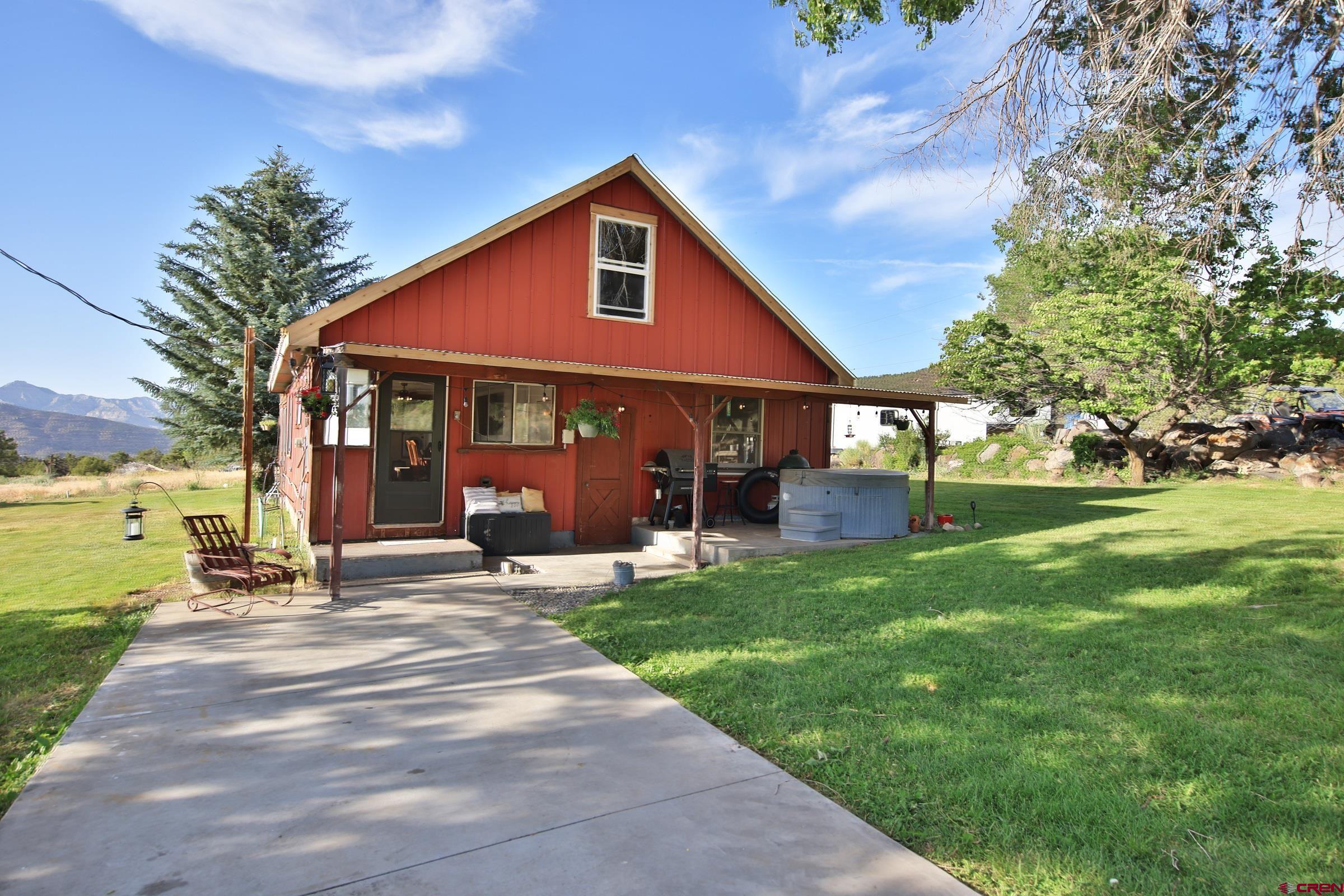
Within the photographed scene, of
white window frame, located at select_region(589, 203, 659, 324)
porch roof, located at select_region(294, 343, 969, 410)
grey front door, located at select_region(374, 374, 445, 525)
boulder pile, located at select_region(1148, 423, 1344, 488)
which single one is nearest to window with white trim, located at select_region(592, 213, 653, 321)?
white window frame, located at select_region(589, 203, 659, 324)

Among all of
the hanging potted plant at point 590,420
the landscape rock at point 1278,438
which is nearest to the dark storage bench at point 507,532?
the hanging potted plant at point 590,420

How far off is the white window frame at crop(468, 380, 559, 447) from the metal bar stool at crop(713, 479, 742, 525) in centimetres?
302

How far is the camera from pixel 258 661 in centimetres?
488

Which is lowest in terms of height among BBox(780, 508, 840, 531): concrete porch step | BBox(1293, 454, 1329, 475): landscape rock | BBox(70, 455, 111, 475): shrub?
BBox(780, 508, 840, 531): concrete porch step

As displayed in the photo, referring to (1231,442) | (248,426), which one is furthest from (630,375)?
(1231,442)

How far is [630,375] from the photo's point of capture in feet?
26.6

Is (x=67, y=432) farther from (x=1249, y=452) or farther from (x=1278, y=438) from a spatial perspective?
(x=1278, y=438)

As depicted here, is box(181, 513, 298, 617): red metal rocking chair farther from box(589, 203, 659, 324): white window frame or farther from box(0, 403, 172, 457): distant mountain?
box(0, 403, 172, 457): distant mountain

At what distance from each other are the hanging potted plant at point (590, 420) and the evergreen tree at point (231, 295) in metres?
14.8

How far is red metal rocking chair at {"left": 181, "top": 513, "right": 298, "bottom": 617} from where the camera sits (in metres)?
6.48

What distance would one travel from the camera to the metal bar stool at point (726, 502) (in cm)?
1159

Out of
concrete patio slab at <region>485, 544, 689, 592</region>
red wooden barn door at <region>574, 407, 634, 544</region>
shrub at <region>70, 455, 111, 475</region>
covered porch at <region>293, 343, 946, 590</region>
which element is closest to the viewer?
concrete patio slab at <region>485, 544, 689, 592</region>

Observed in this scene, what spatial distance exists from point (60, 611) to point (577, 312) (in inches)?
268

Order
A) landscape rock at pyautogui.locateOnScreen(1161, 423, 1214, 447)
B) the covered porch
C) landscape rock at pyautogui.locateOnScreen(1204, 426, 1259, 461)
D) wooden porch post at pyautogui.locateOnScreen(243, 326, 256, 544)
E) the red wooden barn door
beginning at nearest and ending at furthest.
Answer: the covered porch → wooden porch post at pyautogui.locateOnScreen(243, 326, 256, 544) → the red wooden barn door → landscape rock at pyautogui.locateOnScreen(1204, 426, 1259, 461) → landscape rock at pyautogui.locateOnScreen(1161, 423, 1214, 447)
